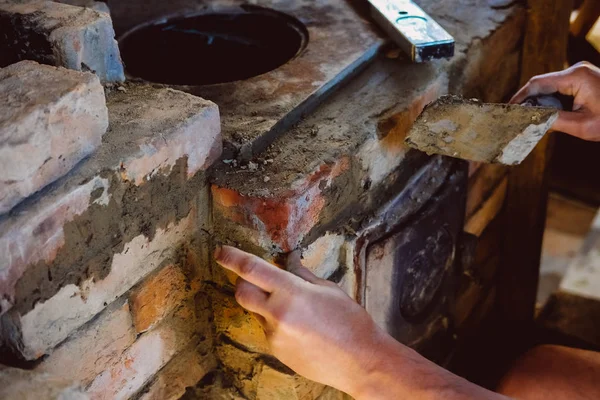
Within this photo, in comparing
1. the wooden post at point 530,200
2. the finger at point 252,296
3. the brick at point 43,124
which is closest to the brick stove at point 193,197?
the brick at point 43,124

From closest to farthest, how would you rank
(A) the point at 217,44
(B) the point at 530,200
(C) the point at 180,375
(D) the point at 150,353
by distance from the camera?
(D) the point at 150,353
(C) the point at 180,375
(A) the point at 217,44
(B) the point at 530,200

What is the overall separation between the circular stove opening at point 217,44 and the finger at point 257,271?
0.70 meters

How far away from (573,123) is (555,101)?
66 millimetres

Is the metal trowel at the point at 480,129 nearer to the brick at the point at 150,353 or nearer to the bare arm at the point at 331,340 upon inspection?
the bare arm at the point at 331,340

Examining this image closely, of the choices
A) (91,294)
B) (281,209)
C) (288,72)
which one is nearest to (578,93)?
(288,72)

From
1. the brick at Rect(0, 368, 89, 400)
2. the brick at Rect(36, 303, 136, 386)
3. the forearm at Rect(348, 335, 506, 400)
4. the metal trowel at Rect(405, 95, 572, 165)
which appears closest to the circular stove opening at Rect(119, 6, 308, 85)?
the metal trowel at Rect(405, 95, 572, 165)

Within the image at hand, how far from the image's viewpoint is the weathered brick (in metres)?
1.10

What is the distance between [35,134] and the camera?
90 cm

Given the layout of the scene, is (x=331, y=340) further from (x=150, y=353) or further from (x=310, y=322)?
(x=150, y=353)

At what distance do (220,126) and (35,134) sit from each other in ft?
1.20

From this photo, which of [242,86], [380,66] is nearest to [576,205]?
[380,66]

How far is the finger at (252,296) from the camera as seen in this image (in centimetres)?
109

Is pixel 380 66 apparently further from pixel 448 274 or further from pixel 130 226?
pixel 130 226

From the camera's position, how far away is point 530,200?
6.97ft
